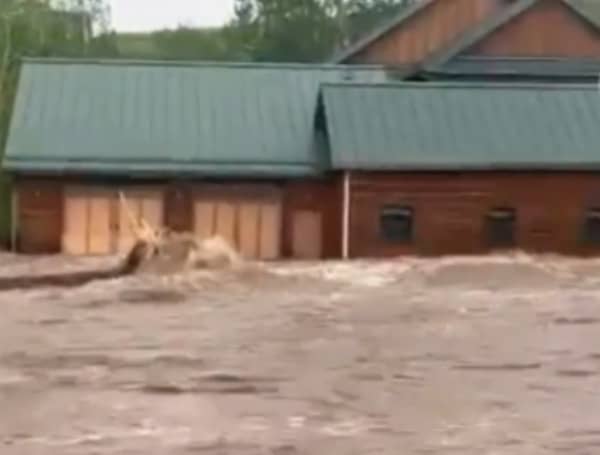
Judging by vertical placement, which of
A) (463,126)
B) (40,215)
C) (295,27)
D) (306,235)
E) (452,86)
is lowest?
(306,235)

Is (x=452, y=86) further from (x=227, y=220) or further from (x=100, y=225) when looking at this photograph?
(x=100, y=225)

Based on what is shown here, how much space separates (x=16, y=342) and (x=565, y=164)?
17.7 m

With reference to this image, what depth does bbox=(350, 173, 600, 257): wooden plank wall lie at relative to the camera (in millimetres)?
36031

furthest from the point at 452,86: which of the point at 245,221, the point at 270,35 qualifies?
the point at 270,35

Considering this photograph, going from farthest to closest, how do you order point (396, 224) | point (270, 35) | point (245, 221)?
point (270, 35) < point (245, 221) < point (396, 224)

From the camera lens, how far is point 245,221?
3712 centimetres

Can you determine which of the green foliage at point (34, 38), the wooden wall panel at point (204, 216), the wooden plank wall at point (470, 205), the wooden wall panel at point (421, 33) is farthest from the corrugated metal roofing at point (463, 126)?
the wooden wall panel at point (421, 33)

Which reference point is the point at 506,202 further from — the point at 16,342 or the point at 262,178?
the point at 16,342

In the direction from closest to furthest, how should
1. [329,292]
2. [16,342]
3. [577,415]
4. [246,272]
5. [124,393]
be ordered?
1. [577,415]
2. [124,393]
3. [16,342]
4. [329,292]
5. [246,272]

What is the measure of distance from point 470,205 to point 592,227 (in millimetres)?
2460

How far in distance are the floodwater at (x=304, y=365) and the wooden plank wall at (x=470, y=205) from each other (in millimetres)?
5823

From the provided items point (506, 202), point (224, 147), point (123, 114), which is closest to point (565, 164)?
point (506, 202)

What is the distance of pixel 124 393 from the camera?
15695 millimetres

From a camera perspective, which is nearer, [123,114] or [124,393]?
[124,393]
